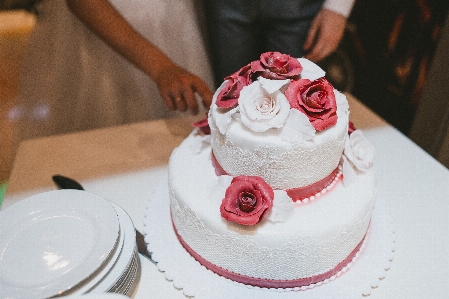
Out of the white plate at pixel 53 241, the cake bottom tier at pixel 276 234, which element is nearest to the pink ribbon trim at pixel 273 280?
the cake bottom tier at pixel 276 234

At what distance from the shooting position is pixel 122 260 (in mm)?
791

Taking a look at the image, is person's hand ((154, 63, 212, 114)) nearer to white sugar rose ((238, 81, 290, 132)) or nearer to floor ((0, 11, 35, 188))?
white sugar rose ((238, 81, 290, 132))

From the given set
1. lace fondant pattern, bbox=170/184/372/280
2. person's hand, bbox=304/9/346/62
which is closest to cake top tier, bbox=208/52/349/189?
lace fondant pattern, bbox=170/184/372/280

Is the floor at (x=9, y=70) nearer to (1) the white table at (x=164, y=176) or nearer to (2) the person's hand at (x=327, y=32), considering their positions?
(1) the white table at (x=164, y=176)

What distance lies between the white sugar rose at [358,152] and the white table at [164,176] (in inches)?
10.0

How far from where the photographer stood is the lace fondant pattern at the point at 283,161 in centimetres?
79

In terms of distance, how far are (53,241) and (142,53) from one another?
68cm

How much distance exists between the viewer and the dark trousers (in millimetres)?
1456

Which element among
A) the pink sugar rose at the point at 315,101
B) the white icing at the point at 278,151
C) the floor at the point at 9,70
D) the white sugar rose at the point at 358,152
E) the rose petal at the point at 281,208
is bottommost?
the floor at the point at 9,70

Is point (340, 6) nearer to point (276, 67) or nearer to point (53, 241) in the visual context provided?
point (276, 67)

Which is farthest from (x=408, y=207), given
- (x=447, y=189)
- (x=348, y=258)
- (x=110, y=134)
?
(x=110, y=134)

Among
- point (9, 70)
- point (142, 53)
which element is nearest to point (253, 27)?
point (142, 53)

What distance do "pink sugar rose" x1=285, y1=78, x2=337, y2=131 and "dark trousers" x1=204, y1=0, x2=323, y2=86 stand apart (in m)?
0.75

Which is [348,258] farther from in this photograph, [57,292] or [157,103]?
[157,103]
